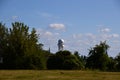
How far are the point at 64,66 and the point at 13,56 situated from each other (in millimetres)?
9320

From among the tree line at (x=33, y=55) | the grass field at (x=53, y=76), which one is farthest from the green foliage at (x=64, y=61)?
the grass field at (x=53, y=76)

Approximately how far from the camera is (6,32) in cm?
7294

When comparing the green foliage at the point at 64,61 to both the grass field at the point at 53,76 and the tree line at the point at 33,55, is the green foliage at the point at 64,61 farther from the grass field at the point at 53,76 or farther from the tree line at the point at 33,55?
the grass field at the point at 53,76

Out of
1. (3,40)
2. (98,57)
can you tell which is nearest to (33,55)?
(3,40)

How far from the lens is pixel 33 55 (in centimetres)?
6675

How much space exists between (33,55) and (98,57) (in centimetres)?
1427

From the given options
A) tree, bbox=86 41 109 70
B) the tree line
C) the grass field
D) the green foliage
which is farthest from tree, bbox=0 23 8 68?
the grass field

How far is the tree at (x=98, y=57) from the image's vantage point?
7269 centimetres

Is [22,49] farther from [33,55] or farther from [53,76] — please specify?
[53,76]

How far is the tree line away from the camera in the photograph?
65.8 metres

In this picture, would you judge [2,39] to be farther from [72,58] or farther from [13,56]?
[72,58]

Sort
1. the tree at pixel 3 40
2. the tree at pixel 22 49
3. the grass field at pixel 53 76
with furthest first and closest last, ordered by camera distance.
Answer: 1. the tree at pixel 3 40
2. the tree at pixel 22 49
3. the grass field at pixel 53 76

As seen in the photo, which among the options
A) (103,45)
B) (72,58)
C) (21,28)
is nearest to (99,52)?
(103,45)

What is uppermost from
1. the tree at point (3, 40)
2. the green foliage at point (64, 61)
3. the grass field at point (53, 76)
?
the tree at point (3, 40)
